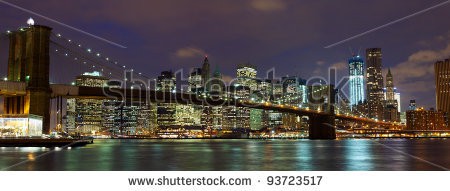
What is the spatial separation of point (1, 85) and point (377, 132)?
407 ft

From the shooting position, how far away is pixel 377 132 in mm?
156250

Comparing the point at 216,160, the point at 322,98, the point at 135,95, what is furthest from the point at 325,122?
the point at 216,160

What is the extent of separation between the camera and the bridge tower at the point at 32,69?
52281 millimetres

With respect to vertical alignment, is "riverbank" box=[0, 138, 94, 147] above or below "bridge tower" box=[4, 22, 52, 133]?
below

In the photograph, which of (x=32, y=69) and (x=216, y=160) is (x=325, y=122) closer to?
(x=32, y=69)

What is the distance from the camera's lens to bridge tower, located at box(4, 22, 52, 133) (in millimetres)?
52281

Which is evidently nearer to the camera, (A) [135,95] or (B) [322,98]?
(A) [135,95]

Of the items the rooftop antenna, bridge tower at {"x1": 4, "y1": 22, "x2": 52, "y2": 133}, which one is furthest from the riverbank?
the rooftop antenna

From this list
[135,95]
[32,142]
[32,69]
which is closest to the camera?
[32,142]

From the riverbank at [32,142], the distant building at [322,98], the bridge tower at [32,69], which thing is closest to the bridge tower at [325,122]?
the distant building at [322,98]

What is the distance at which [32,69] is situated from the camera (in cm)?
5294

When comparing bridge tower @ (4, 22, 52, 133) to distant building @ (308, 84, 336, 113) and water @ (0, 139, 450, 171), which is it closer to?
water @ (0, 139, 450, 171)

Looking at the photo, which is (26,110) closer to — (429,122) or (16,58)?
(16,58)

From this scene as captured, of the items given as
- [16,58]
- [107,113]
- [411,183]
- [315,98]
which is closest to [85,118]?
[107,113]
